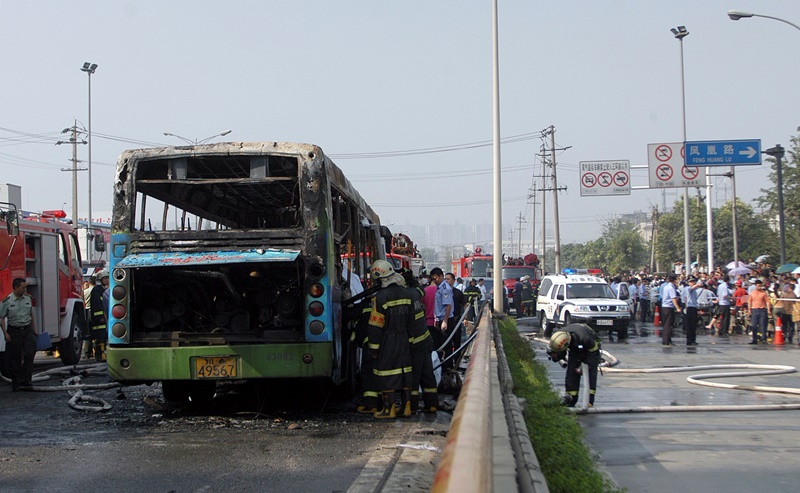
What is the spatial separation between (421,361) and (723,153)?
22569 millimetres

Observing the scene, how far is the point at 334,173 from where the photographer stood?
31.2 feet

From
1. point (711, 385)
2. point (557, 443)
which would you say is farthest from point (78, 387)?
point (711, 385)

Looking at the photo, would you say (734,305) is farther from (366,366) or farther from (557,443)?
(557,443)

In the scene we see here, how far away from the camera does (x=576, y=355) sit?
11000mm

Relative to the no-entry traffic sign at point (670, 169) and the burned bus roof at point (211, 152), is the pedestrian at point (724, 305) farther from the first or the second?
the burned bus roof at point (211, 152)

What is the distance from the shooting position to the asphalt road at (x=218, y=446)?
237 inches

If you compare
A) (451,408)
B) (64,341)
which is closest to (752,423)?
(451,408)

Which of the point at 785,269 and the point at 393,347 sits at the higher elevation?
the point at 785,269

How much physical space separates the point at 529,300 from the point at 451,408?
28.1 meters

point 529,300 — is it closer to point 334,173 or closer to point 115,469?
point 334,173

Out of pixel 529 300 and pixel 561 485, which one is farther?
pixel 529 300

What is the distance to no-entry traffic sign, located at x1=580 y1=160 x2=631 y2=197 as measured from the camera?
33594mm

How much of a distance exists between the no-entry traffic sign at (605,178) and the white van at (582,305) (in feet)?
25.8

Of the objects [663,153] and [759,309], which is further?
[663,153]
